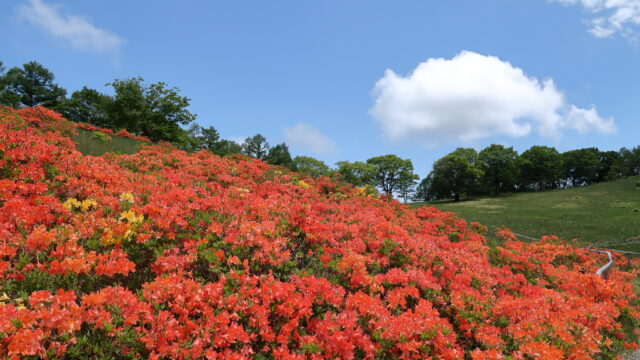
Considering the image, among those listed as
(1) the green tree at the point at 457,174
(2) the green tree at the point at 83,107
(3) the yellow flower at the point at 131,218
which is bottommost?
(3) the yellow flower at the point at 131,218

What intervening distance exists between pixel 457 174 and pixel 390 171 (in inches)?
626

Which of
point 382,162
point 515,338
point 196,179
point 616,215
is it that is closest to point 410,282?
point 515,338

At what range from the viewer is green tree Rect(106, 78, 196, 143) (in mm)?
35875

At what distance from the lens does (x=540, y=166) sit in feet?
268

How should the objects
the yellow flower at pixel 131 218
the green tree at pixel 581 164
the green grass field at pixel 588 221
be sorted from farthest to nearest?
→ the green tree at pixel 581 164
the green grass field at pixel 588 221
the yellow flower at pixel 131 218

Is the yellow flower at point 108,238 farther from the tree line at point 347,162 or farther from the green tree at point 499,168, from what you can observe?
the green tree at point 499,168

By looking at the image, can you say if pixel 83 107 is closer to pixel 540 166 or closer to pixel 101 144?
pixel 101 144

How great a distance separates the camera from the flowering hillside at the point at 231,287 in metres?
3.40

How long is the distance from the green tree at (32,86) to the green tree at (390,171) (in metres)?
66.0

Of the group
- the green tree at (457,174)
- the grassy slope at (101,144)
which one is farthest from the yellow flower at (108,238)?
the green tree at (457,174)

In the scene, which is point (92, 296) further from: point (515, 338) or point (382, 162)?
point (382, 162)

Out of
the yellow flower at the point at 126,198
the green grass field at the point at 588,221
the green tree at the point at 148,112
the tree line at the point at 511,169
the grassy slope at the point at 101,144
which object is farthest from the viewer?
the tree line at the point at 511,169

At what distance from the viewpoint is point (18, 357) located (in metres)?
2.77

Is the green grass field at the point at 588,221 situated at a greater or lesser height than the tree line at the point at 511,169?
lesser
